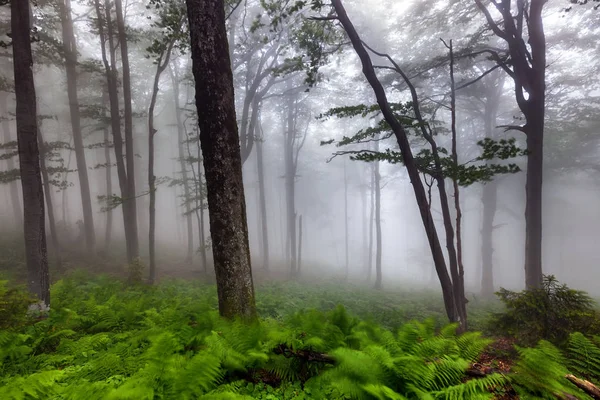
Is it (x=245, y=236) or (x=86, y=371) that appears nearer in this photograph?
(x=86, y=371)

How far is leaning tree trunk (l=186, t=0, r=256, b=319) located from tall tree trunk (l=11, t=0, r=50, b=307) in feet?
15.2

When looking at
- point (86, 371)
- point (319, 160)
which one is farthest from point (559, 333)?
point (319, 160)

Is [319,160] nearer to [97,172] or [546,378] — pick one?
[97,172]

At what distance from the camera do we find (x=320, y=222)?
56.0 meters

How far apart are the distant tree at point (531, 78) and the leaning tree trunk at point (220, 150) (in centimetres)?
803

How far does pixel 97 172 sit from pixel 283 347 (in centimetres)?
4189

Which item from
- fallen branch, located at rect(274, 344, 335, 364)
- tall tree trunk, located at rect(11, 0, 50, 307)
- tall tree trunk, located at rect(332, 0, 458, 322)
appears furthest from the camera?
tall tree trunk, located at rect(332, 0, 458, 322)

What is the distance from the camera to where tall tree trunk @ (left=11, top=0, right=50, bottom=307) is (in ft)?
20.8

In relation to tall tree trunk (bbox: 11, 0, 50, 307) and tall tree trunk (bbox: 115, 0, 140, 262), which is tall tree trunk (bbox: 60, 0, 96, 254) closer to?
tall tree trunk (bbox: 115, 0, 140, 262)

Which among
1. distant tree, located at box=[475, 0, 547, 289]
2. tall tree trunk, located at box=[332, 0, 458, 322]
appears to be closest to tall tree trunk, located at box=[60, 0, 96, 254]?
tall tree trunk, located at box=[332, 0, 458, 322]

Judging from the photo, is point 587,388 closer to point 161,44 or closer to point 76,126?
point 161,44

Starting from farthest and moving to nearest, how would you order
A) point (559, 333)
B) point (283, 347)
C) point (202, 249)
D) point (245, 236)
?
point (202, 249) → point (559, 333) → point (245, 236) → point (283, 347)

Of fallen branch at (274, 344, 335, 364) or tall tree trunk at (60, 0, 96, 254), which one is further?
tall tree trunk at (60, 0, 96, 254)

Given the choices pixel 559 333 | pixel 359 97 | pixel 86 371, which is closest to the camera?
pixel 86 371
